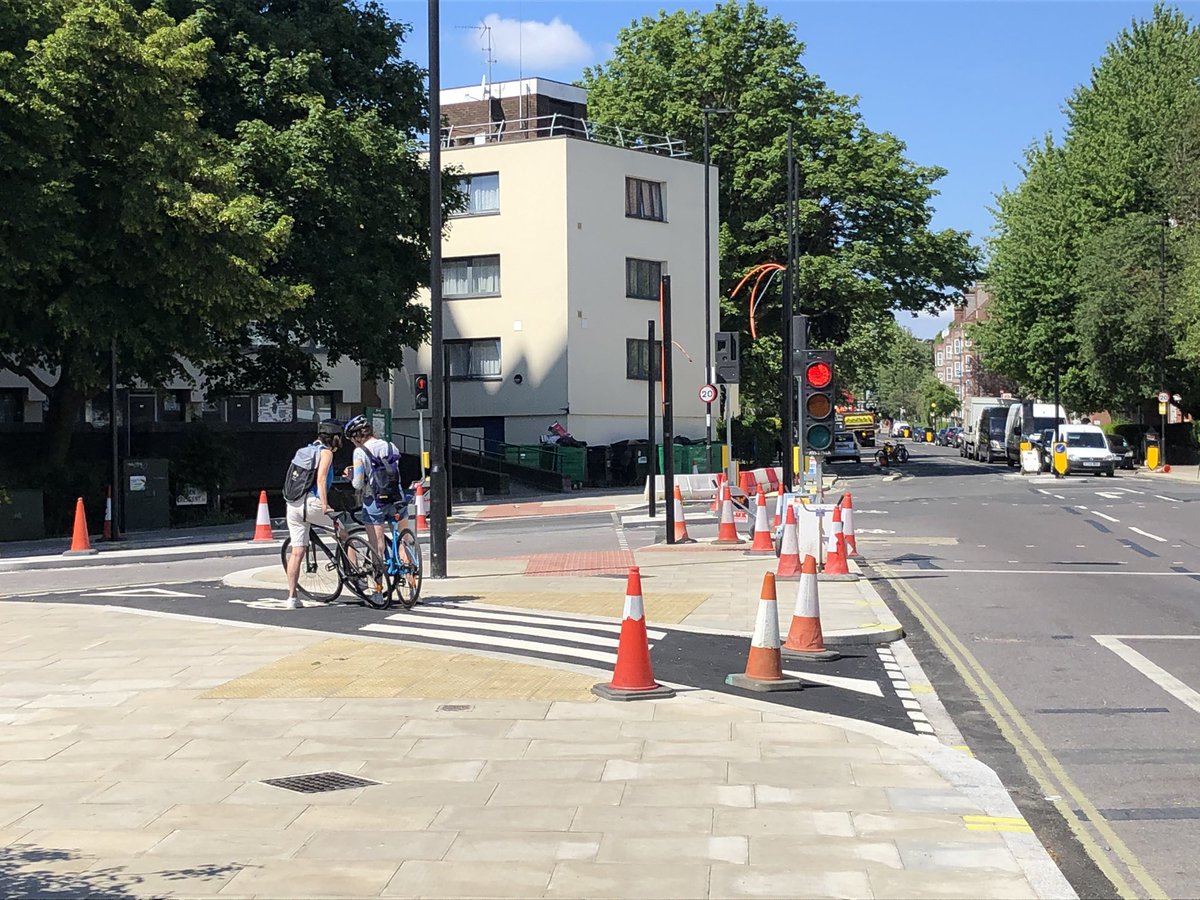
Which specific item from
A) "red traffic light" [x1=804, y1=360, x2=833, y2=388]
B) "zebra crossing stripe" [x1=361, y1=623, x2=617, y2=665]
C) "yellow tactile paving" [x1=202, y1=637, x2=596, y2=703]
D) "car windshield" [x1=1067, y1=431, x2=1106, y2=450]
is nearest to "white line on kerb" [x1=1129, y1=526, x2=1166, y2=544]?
"red traffic light" [x1=804, y1=360, x2=833, y2=388]

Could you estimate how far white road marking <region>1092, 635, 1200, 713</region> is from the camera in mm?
10422

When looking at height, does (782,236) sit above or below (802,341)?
above

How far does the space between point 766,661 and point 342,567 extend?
239 inches

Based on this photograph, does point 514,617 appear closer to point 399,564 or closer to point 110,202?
point 399,564

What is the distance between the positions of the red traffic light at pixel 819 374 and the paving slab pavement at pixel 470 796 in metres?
8.03

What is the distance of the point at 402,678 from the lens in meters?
10.9

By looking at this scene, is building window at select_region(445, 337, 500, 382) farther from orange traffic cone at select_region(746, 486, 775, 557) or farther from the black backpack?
the black backpack

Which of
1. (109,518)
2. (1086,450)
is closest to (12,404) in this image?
(109,518)

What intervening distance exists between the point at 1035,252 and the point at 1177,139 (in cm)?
959

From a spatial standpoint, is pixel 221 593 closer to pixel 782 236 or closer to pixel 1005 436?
pixel 782 236

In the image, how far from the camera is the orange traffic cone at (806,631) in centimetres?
1198

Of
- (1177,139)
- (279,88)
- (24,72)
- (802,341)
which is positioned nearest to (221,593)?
(802,341)

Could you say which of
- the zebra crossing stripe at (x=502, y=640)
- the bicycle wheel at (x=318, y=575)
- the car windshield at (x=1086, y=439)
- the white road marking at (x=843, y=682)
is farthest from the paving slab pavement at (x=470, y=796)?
the car windshield at (x=1086, y=439)

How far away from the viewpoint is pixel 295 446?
132ft
